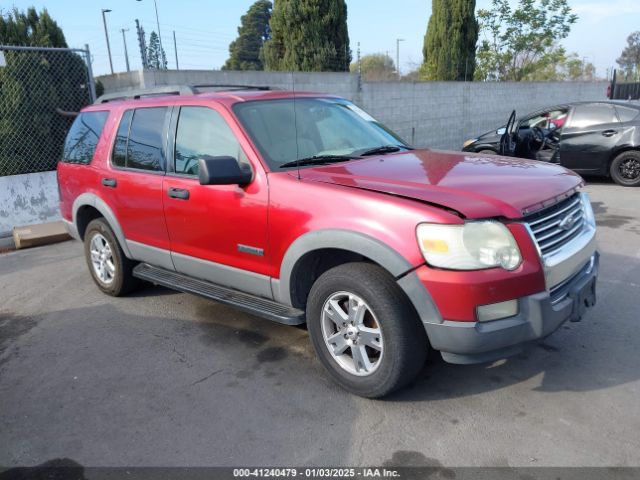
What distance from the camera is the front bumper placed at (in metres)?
2.77

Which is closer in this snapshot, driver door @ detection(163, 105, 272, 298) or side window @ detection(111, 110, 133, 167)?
driver door @ detection(163, 105, 272, 298)

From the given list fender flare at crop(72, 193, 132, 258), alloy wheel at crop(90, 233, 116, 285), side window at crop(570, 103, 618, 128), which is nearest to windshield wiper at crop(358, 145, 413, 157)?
fender flare at crop(72, 193, 132, 258)

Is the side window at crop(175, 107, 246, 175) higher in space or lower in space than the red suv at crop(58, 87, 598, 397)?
higher

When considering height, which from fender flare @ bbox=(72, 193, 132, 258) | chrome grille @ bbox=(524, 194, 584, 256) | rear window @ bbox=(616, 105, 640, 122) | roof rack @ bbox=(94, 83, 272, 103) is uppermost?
roof rack @ bbox=(94, 83, 272, 103)

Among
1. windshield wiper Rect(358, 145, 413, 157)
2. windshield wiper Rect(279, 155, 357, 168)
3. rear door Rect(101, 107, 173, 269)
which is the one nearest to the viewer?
windshield wiper Rect(279, 155, 357, 168)

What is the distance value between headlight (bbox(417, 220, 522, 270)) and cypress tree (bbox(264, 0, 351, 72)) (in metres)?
11.2

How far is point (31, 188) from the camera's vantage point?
7863 mm

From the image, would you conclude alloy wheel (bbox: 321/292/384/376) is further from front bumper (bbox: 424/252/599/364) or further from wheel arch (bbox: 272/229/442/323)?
front bumper (bbox: 424/252/599/364)

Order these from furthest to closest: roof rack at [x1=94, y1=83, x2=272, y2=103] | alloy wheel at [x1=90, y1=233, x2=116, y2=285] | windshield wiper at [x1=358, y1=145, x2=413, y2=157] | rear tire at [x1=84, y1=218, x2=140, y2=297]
→ 1. alloy wheel at [x1=90, y1=233, x2=116, y2=285]
2. rear tire at [x1=84, y1=218, x2=140, y2=297]
3. roof rack at [x1=94, y1=83, x2=272, y2=103]
4. windshield wiper at [x1=358, y1=145, x2=413, y2=157]

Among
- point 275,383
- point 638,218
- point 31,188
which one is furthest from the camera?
point 31,188

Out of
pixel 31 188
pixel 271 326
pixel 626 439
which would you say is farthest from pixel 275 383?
pixel 31 188

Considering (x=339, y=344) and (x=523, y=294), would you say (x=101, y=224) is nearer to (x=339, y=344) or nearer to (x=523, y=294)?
(x=339, y=344)

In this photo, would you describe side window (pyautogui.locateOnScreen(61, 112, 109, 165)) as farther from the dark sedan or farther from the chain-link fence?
the dark sedan

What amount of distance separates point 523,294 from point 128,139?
3.56 m
